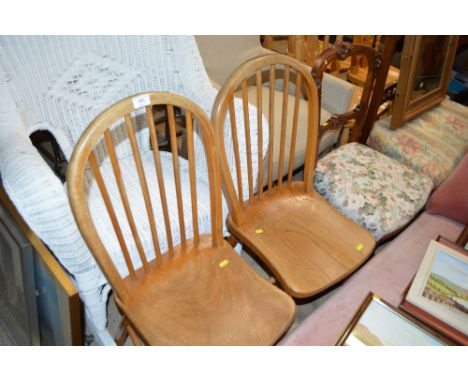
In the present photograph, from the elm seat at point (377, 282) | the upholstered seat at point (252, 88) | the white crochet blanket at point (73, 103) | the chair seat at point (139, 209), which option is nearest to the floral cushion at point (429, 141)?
the upholstered seat at point (252, 88)

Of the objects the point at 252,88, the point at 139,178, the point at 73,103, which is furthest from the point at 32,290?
the point at 252,88

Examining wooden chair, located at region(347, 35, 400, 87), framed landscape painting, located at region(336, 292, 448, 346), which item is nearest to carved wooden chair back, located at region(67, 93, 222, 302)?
framed landscape painting, located at region(336, 292, 448, 346)

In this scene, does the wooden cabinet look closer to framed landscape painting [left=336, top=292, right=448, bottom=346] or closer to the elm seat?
the elm seat

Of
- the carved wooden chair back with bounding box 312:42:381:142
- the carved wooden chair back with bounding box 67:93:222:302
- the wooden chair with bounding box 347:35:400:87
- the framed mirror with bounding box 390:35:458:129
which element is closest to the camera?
the carved wooden chair back with bounding box 67:93:222:302

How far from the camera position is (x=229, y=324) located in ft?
3.03

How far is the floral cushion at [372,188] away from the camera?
135cm

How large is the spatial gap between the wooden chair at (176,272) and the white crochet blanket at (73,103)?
87 millimetres

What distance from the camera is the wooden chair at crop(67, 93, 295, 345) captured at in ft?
2.68

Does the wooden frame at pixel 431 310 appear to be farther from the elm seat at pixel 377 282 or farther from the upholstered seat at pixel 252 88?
the upholstered seat at pixel 252 88

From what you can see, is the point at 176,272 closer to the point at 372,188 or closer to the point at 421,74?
the point at 372,188

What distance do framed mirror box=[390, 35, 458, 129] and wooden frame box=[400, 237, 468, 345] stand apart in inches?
32.1

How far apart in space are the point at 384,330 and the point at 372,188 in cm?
61
